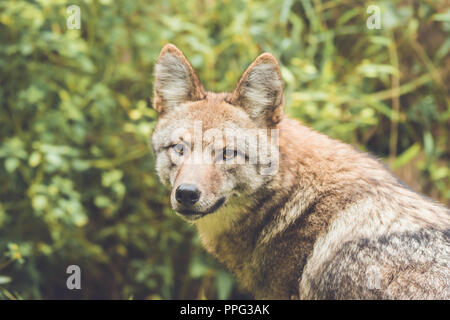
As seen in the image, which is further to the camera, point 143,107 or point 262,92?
point 143,107

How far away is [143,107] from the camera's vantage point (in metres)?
4.91

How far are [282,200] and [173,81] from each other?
48.2 inches

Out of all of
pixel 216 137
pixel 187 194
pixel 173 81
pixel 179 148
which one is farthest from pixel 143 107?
pixel 187 194

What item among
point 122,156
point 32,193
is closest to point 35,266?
point 32,193

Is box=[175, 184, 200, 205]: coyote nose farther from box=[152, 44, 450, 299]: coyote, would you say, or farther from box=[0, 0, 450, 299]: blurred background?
box=[0, 0, 450, 299]: blurred background

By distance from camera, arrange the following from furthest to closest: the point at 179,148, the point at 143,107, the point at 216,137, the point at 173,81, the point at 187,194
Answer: the point at 143,107, the point at 173,81, the point at 179,148, the point at 216,137, the point at 187,194

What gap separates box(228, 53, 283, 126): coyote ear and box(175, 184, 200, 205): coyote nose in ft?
2.54

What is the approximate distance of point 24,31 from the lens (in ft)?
15.3

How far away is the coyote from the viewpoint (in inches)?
107

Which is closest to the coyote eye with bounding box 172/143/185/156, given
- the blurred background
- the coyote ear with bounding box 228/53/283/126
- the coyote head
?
→ the coyote head

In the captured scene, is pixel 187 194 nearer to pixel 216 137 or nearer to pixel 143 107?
pixel 216 137

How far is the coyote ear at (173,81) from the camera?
347 cm

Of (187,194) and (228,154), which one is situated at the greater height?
(228,154)

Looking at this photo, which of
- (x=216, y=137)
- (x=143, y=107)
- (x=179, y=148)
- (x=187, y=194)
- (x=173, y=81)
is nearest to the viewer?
(x=187, y=194)
